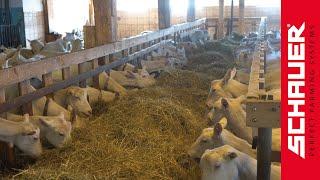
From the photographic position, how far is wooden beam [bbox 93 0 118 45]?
28.1 feet

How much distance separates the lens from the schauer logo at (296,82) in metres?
2.55

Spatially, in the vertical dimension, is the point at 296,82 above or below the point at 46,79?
above

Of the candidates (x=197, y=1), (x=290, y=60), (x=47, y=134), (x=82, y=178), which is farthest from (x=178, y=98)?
(x=197, y=1)

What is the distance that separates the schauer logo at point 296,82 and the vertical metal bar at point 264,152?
Result: 22.4 inches

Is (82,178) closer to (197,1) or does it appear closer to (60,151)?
(60,151)

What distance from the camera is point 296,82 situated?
8.35 ft

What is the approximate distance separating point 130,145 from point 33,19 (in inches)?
604

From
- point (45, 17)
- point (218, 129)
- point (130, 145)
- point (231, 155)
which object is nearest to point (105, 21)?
point (130, 145)

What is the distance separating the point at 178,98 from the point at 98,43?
213 cm

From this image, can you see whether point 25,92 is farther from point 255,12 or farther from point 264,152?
point 255,12

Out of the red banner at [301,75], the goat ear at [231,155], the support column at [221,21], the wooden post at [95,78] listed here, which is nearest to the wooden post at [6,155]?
the goat ear at [231,155]

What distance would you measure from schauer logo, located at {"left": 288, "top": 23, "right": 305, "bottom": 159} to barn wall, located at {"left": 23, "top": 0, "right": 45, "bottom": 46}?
1733 centimetres

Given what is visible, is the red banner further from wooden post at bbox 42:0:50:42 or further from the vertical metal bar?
wooden post at bbox 42:0:50:42

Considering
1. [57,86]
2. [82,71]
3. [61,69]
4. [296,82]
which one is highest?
[296,82]
